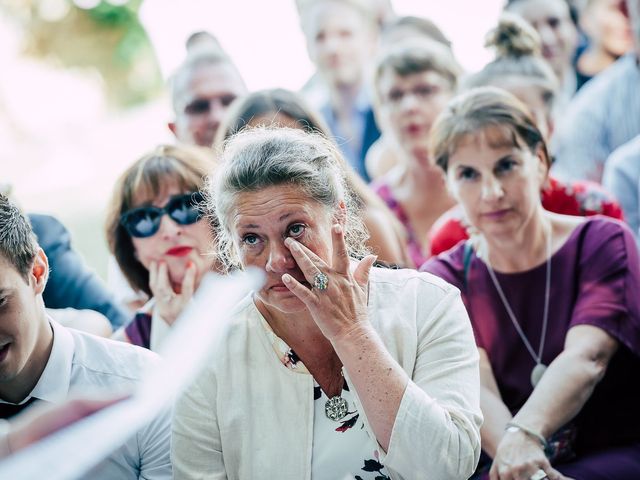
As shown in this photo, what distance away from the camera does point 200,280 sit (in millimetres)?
2834

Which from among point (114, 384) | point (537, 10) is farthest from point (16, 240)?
point (537, 10)

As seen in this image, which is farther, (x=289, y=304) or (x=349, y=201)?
(x=349, y=201)

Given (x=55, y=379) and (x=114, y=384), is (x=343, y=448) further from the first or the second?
(x=55, y=379)

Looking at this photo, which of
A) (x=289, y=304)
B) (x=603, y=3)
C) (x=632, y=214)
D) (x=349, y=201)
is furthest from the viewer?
(x=603, y=3)

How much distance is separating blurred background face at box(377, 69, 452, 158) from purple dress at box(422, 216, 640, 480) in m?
1.12

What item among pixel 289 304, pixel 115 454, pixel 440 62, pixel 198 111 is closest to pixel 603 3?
pixel 440 62

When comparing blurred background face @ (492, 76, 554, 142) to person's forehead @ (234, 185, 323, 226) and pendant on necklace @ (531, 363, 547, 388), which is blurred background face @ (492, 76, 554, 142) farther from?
person's forehead @ (234, 185, 323, 226)

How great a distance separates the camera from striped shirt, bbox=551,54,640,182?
397 cm

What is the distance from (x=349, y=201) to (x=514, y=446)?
0.75m

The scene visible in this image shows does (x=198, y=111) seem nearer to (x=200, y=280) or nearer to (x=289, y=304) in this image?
(x=200, y=280)

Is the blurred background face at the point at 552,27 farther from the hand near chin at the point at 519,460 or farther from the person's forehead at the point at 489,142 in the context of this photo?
the hand near chin at the point at 519,460

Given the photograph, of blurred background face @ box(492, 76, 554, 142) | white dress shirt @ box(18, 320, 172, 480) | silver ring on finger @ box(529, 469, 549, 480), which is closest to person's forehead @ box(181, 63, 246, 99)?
blurred background face @ box(492, 76, 554, 142)

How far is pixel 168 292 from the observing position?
2.78 m

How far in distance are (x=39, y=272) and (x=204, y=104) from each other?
70.9 inches
